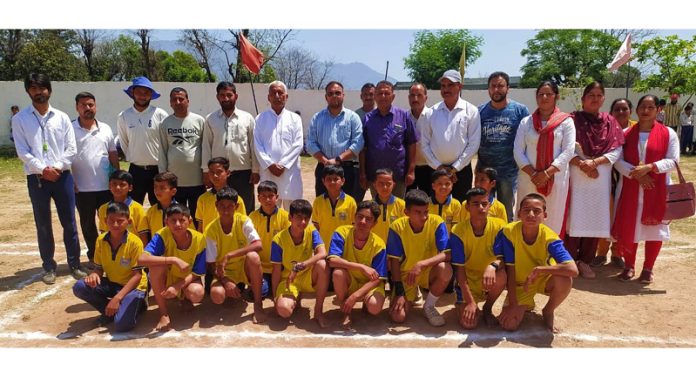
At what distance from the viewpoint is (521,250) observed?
153 inches

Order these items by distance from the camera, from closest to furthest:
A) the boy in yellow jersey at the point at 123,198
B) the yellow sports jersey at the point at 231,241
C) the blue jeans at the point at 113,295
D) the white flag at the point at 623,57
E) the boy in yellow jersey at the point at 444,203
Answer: the blue jeans at the point at 113,295
the yellow sports jersey at the point at 231,241
the boy in yellow jersey at the point at 444,203
the boy in yellow jersey at the point at 123,198
the white flag at the point at 623,57

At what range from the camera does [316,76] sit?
38.7 metres

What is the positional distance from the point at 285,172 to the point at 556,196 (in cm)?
288

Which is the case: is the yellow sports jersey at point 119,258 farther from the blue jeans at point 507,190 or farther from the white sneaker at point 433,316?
the blue jeans at point 507,190

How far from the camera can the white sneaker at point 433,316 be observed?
3.89m

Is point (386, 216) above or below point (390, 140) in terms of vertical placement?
below

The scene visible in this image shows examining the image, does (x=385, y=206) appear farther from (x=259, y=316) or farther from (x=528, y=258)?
(x=259, y=316)

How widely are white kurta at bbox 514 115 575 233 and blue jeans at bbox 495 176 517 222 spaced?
17 centimetres

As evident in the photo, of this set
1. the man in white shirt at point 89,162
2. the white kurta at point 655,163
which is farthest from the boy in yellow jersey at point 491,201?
the man in white shirt at point 89,162

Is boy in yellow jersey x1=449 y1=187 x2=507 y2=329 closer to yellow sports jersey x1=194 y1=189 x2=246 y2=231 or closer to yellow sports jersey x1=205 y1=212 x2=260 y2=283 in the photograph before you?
yellow sports jersey x1=205 y1=212 x2=260 y2=283

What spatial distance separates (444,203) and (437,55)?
31.4m

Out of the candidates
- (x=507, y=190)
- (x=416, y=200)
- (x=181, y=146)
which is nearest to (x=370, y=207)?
(x=416, y=200)

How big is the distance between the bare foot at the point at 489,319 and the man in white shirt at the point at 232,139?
112 inches

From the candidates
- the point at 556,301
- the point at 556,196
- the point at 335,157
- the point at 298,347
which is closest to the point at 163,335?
the point at 298,347
